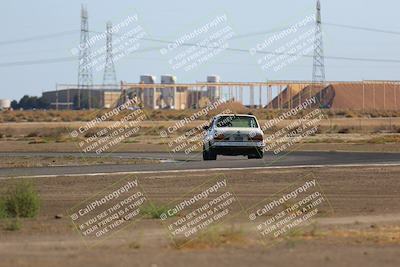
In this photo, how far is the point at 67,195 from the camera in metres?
23.1

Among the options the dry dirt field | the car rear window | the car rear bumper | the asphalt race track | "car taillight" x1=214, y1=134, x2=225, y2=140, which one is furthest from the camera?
the car rear window

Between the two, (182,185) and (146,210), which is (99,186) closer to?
(182,185)

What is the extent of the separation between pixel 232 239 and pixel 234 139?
20664 mm

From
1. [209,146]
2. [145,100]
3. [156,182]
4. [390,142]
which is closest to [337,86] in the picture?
[145,100]

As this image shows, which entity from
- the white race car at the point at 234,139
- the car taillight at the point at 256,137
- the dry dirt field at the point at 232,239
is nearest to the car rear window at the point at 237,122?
the white race car at the point at 234,139

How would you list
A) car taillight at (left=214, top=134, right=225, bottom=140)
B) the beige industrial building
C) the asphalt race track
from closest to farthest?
the asphalt race track → car taillight at (left=214, top=134, right=225, bottom=140) → the beige industrial building

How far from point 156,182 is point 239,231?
36.8 ft

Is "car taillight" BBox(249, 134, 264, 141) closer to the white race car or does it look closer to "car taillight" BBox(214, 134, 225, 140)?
the white race car

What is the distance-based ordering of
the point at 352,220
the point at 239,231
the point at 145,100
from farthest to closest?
the point at 145,100
the point at 352,220
the point at 239,231

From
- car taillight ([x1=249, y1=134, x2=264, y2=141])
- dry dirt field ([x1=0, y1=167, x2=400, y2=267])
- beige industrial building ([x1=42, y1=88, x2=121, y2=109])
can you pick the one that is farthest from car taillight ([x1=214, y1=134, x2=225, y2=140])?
beige industrial building ([x1=42, y1=88, x2=121, y2=109])

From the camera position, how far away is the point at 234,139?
116 feet

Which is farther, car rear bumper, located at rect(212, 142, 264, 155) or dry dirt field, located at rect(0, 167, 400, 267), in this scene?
car rear bumper, located at rect(212, 142, 264, 155)

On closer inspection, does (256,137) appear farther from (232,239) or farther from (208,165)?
(232,239)

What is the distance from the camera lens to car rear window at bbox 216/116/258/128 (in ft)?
119
